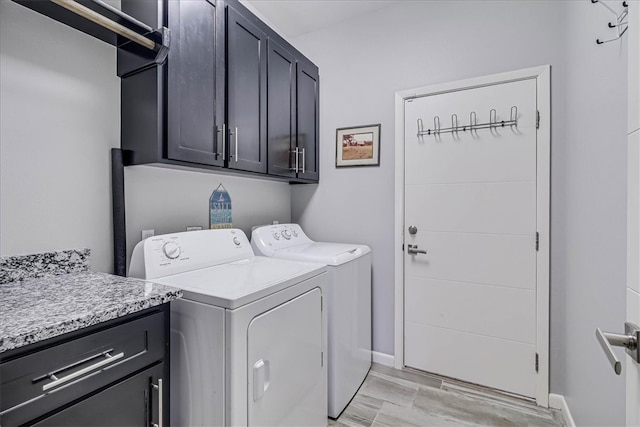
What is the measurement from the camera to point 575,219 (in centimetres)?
162

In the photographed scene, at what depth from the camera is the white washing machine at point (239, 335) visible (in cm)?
108

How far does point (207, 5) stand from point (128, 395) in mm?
1742

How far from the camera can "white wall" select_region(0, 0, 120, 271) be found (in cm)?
115

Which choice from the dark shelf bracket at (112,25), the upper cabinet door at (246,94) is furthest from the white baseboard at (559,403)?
the dark shelf bracket at (112,25)

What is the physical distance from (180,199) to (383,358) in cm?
193

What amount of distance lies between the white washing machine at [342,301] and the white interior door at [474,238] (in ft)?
1.26

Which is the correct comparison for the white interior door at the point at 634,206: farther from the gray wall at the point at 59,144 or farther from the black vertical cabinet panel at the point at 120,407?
the gray wall at the point at 59,144

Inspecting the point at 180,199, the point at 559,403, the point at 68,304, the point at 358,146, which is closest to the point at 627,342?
the point at 68,304

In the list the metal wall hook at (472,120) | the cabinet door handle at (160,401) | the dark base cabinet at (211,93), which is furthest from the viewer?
the metal wall hook at (472,120)

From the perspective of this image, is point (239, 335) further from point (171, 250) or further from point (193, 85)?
point (193, 85)

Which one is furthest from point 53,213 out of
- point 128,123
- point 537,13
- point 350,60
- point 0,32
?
point 537,13

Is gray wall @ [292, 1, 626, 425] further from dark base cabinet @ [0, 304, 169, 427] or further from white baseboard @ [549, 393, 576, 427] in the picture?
dark base cabinet @ [0, 304, 169, 427]

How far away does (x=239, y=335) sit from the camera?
1073 millimetres

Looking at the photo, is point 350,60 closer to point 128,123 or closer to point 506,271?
point 128,123
